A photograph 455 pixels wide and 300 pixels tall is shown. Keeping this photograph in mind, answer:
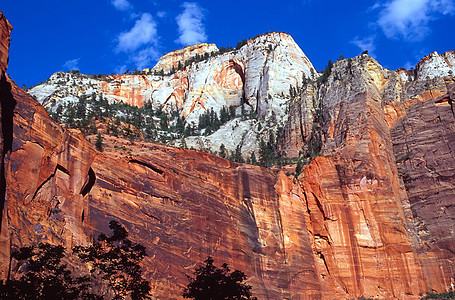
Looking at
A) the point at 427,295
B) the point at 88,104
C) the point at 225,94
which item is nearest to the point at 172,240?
the point at 427,295

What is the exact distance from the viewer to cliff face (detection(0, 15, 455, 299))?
119ft

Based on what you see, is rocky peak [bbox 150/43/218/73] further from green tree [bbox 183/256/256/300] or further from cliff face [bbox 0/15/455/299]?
green tree [bbox 183/256/256/300]

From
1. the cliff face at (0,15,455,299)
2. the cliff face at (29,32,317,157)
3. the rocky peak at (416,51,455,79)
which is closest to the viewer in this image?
the cliff face at (0,15,455,299)

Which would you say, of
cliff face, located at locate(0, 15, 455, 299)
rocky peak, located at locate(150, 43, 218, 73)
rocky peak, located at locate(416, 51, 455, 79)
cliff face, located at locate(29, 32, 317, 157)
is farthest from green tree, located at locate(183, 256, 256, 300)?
rocky peak, located at locate(150, 43, 218, 73)

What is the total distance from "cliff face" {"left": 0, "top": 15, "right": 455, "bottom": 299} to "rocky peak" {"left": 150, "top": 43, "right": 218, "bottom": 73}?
70493 mm

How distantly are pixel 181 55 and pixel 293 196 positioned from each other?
97.1m

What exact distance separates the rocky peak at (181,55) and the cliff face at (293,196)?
231ft

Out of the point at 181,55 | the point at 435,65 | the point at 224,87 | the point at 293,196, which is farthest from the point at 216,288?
the point at 181,55

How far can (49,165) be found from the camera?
36.8 m

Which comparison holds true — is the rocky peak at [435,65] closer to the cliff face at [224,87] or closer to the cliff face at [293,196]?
the cliff face at [293,196]

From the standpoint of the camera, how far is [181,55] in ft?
489

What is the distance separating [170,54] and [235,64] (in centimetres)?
3843

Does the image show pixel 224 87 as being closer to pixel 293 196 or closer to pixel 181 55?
pixel 181 55

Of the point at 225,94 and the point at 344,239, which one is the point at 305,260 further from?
the point at 225,94
